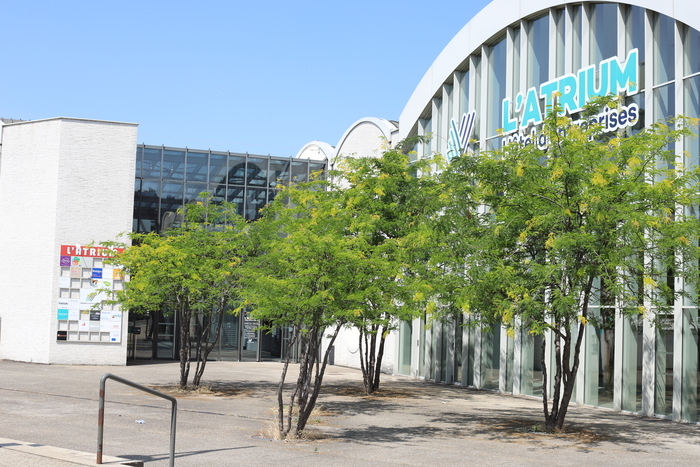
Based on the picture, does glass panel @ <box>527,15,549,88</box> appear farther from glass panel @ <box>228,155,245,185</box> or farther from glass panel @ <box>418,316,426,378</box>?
glass panel @ <box>228,155,245,185</box>

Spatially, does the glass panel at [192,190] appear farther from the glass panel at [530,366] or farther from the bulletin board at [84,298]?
the glass panel at [530,366]

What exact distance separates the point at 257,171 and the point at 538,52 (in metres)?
18.1

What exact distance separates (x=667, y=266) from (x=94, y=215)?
962 inches

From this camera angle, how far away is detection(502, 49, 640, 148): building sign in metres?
22.2

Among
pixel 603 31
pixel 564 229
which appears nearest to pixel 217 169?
pixel 603 31

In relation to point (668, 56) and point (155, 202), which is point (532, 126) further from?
point (155, 202)

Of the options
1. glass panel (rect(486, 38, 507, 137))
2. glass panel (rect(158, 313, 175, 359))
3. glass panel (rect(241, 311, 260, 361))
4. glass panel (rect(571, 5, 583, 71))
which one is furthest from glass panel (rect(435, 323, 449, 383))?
glass panel (rect(158, 313, 175, 359))

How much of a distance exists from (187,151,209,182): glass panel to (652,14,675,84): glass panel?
23546 millimetres

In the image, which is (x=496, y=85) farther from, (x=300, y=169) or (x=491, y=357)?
(x=300, y=169)

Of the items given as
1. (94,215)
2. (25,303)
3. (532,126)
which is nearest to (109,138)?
(94,215)

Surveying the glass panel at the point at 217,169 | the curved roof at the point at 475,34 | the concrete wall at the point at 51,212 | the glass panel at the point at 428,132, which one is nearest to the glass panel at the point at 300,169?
the glass panel at the point at 217,169

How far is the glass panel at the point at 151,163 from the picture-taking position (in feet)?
126

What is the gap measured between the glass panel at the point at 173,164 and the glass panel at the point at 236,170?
236cm

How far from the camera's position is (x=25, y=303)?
34.1 m
